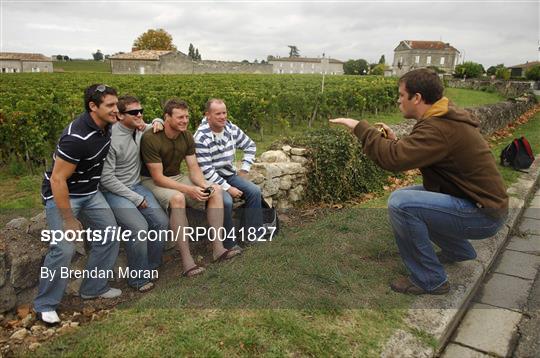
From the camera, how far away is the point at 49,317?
3.11 meters

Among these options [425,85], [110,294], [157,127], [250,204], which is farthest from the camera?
[250,204]

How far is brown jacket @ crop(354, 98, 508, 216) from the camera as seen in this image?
283 centimetres

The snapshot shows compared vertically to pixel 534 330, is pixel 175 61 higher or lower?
higher

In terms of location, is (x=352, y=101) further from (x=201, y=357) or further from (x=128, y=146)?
(x=201, y=357)

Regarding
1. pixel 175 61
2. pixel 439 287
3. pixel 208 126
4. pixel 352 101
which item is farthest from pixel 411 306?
pixel 175 61

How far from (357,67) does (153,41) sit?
136 feet

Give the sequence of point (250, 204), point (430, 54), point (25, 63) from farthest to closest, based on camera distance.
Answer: point (430, 54) → point (25, 63) → point (250, 204)

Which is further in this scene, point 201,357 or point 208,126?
point 208,126

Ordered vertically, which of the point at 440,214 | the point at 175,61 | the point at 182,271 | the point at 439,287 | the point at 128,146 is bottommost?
the point at 182,271

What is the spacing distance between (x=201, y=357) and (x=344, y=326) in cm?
96

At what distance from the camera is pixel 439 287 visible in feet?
10.3

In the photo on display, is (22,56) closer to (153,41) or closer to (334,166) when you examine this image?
(153,41)

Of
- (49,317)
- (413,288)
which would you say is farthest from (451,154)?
(49,317)

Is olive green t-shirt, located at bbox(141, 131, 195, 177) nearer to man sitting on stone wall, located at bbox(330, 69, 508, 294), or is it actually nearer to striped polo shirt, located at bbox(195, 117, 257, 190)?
striped polo shirt, located at bbox(195, 117, 257, 190)
